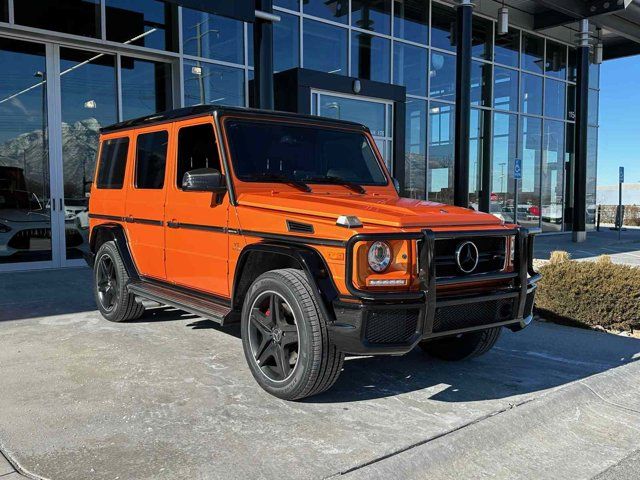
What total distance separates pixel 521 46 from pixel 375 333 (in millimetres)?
18802

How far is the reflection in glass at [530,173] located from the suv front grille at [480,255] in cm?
1678

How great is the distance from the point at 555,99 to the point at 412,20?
8209 mm

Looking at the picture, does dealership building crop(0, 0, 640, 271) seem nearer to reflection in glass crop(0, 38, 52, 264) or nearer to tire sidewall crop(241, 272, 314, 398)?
reflection in glass crop(0, 38, 52, 264)

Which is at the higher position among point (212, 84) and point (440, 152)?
point (212, 84)

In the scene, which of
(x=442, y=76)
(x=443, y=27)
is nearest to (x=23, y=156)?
(x=442, y=76)

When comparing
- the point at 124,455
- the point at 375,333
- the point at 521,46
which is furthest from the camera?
the point at 521,46

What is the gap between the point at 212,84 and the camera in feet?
39.7

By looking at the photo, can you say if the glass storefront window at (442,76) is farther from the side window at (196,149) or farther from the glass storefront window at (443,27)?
the side window at (196,149)

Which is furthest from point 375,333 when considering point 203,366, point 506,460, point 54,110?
point 54,110

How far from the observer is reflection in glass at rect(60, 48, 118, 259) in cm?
1058

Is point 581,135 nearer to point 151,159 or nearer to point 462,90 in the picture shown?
point 462,90

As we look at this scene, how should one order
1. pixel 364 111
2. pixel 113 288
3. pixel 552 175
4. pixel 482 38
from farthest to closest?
pixel 552 175 < pixel 482 38 < pixel 364 111 < pixel 113 288

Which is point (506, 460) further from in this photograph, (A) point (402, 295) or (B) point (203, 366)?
(B) point (203, 366)

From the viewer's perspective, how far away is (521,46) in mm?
19531
